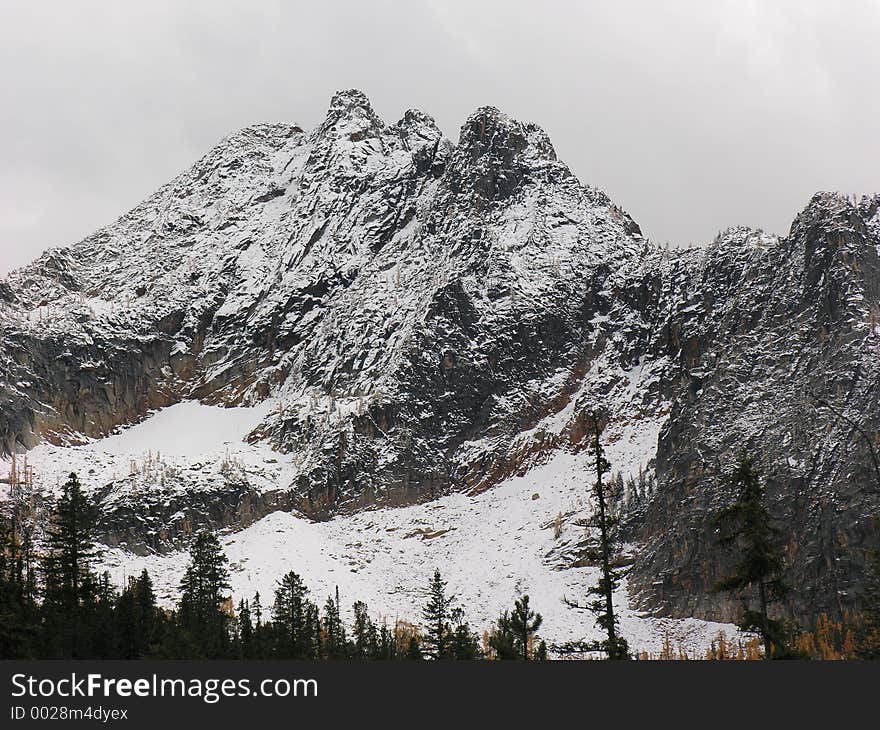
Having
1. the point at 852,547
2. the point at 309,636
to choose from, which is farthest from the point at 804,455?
the point at 309,636

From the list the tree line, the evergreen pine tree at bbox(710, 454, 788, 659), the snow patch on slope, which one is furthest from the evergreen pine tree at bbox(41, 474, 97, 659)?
the snow patch on slope

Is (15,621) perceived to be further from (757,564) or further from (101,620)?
(757,564)

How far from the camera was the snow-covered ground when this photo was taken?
141625mm

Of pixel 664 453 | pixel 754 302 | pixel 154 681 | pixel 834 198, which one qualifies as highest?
pixel 834 198

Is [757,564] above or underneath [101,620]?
underneath

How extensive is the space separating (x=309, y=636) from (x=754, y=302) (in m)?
124

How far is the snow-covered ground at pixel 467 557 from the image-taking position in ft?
465

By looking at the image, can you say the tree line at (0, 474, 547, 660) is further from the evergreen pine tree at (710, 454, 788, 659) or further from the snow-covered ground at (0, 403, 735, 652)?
the snow-covered ground at (0, 403, 735, 652)

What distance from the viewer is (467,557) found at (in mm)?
169750

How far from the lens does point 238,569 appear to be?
163750mm

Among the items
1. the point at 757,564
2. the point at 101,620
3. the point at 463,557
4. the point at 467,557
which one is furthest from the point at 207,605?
the point at 463,557

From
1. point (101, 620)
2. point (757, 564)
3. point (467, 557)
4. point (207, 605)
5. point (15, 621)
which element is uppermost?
point (467, 557)

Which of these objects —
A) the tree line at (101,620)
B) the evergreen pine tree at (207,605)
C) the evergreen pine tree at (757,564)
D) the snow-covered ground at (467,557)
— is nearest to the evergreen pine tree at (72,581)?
the tree line at (101,620)

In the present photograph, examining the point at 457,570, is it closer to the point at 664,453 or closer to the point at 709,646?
the point at 664,453
